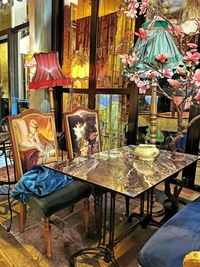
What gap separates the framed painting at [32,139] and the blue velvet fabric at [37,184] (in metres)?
0.12

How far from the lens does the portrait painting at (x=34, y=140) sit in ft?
5.98

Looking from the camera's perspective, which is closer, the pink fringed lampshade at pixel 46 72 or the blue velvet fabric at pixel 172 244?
the blue velvet fabric at pixel 172 244

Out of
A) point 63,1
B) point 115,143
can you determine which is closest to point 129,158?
point 115,143

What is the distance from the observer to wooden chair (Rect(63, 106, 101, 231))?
2.15m

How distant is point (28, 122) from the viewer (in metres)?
1.91

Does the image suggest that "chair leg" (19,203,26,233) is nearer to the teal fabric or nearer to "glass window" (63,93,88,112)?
the teal fabric

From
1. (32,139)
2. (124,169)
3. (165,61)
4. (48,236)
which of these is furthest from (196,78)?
(48,236)

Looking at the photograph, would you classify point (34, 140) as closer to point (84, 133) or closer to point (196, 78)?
point (84, 133)

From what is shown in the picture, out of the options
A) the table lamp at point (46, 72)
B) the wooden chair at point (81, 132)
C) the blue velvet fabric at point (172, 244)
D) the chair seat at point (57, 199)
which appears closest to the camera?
the blue velvet fabric at point (172, 244)

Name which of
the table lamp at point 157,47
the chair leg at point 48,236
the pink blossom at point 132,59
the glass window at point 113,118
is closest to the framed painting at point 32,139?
the chair leg at point 48,236

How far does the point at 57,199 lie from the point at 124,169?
0.55m

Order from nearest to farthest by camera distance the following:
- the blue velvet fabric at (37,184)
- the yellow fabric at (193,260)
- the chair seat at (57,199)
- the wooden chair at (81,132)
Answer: the yellow fabric at (193,260) < the chair seat at (57,199) < the blue velvet fabric at (37,184) < the wooden chair at (81,132)

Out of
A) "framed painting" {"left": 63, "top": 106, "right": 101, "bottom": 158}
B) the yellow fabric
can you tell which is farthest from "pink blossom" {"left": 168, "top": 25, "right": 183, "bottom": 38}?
the yellow fabric

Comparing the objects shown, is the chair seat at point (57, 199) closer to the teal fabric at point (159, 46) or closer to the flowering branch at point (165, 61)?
the flowering branch at point (165, 61)
